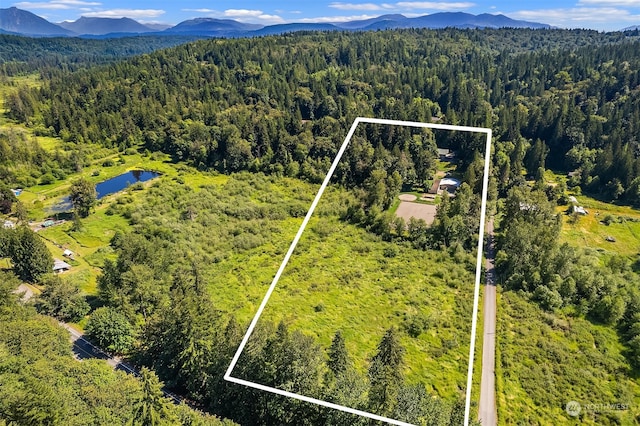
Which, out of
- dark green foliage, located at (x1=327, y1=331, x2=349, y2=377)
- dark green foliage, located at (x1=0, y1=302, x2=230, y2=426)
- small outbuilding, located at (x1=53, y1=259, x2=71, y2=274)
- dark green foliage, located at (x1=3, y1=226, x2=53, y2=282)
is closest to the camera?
dark green foliage, located at (x1=0, y1=302, x2=230, y2=426)

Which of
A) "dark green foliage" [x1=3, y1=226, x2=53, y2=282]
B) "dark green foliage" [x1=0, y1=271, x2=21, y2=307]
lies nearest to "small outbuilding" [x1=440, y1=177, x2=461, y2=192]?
"dark green foliage" [x1=3, y1=226, x2=53, y2=282]

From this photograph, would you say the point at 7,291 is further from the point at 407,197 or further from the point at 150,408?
the point at 407,197

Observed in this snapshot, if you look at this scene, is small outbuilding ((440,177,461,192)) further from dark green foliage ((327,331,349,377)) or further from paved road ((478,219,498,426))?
dark green foliage ((327,331,349,377))

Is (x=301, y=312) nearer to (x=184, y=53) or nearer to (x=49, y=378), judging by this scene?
(x=49, y=378)

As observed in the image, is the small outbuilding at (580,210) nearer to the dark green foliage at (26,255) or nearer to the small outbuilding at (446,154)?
the small outbuilding at (446,154)

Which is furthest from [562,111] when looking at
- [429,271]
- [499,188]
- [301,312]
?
[301,312]

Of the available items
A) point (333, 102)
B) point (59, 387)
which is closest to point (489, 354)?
point (59, 387)

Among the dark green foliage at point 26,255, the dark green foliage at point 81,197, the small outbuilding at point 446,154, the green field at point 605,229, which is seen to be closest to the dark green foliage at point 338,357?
the dark green foliage at point 26,255
